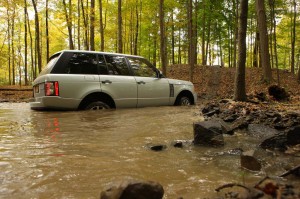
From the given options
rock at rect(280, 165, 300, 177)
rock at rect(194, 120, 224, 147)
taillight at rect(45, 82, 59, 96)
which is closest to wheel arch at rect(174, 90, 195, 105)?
taillight at rect(45, 82, 59, 96)

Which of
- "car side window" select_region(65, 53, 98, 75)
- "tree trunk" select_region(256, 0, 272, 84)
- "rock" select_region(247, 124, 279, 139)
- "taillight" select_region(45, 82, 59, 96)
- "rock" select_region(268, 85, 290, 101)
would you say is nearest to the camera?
"rock" select_region(247, 124, 279, 139)

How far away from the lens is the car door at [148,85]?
721 cm

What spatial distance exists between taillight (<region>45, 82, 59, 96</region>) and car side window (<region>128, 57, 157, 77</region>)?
2.25 meters

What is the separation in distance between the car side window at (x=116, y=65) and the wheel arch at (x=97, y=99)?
62cm

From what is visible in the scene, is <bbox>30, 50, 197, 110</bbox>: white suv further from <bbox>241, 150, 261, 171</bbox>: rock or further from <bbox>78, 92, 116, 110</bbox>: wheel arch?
<bbox>241, 150, 261, 171</bbox>: rock

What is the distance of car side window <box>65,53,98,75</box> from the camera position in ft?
19.7

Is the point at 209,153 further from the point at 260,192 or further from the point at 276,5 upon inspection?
the point at 276,5

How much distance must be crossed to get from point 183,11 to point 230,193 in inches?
989

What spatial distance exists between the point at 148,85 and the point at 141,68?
1.75ft

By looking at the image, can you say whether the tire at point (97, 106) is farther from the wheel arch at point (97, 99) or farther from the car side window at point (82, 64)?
the car side window at point (82, 64)

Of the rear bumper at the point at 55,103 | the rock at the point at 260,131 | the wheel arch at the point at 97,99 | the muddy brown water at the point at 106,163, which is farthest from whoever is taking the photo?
the wheel arch at the point at 97,99

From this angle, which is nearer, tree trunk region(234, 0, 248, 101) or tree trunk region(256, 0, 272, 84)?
tree trunk region(234, 0, 248, 101)

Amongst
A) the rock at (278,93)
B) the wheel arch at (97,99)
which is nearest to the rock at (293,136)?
the wheel arch at (97,99)

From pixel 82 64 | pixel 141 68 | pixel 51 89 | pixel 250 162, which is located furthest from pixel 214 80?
pixel 250 162
